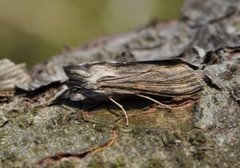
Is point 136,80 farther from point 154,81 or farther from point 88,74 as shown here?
point 88,74

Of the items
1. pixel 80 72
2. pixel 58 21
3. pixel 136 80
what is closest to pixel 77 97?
pixel 80 72

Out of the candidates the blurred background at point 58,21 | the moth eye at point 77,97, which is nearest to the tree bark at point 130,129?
the moth eye at point 77,97

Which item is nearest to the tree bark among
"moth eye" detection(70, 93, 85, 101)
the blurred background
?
"moth eye" detection(70, 93, 85, 101)

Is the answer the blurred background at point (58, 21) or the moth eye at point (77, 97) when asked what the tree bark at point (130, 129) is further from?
the blurred background at point (58, 21)

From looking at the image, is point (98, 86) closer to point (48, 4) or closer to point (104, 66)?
point (104, 66)

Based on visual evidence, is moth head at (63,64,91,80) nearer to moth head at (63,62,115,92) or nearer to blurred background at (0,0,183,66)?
moth head at (63,62,115,92)
